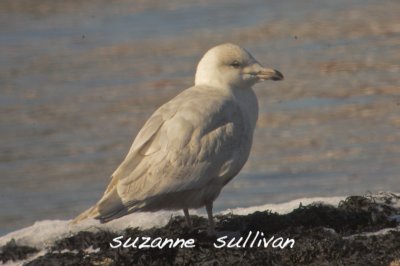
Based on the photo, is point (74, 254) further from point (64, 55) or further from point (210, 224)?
point (64, 55)

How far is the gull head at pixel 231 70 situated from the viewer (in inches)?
346

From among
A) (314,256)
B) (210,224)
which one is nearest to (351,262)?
(314,256)

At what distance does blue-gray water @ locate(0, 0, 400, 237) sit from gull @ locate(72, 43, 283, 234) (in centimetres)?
209

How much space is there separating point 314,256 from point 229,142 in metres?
1.18

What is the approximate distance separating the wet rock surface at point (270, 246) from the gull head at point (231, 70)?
922 millimetres

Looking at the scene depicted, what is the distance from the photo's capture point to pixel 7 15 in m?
17.5

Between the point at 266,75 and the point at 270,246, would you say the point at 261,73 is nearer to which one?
the point at 266,75

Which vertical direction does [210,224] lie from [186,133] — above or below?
below

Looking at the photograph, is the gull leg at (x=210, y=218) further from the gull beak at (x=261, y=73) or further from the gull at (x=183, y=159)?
the gull beak at (x=261, y=73)

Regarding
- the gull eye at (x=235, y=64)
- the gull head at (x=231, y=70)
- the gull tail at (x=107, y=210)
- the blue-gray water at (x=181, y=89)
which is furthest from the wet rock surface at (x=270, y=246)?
the blue-gray water at (x=181, y=89)

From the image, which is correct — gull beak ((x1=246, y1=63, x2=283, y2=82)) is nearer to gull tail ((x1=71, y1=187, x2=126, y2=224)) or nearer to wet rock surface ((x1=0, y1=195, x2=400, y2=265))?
wet rock surface ((x1=0, y1=195, x2=400, y2=265))

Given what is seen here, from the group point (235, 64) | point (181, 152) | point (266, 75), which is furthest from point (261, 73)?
point (181, 152)

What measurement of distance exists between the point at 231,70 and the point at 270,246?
1.64 meters

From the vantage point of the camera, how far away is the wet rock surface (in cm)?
733
